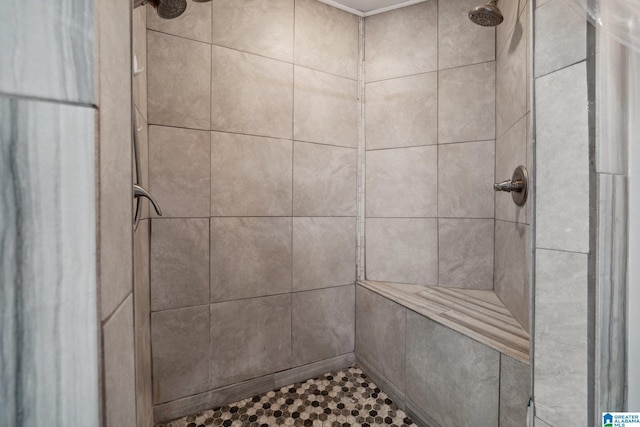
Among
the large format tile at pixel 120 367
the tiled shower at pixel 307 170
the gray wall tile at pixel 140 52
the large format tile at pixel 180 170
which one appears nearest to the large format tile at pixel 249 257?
the tiled shower at pixel 307 170

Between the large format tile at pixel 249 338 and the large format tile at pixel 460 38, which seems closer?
the large format tile at pixel 249 338

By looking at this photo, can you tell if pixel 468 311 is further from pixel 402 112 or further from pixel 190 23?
pixel 190 23

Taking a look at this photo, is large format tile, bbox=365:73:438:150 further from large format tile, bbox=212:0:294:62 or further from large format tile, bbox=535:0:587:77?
large format tile, bbox=535:0:587:77

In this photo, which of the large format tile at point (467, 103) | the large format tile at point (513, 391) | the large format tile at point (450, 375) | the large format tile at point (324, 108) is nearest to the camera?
the large format tile at point (513, 391)

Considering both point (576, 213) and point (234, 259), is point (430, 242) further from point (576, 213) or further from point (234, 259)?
point (576, 213)

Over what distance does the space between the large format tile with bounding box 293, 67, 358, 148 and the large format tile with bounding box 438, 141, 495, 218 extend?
543 mm

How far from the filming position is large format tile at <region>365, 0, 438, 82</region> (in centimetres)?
170

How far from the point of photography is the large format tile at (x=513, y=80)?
114cm

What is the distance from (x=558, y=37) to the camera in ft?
1.98

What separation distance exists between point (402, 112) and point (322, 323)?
1296mm

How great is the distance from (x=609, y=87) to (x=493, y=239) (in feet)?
4.06

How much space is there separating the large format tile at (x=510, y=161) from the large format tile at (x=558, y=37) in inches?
20.8

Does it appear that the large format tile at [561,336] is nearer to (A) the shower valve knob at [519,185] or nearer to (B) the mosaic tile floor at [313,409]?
(A) the shower valve knob at [519,185]

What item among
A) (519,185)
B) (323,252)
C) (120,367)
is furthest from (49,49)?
(323,252)
